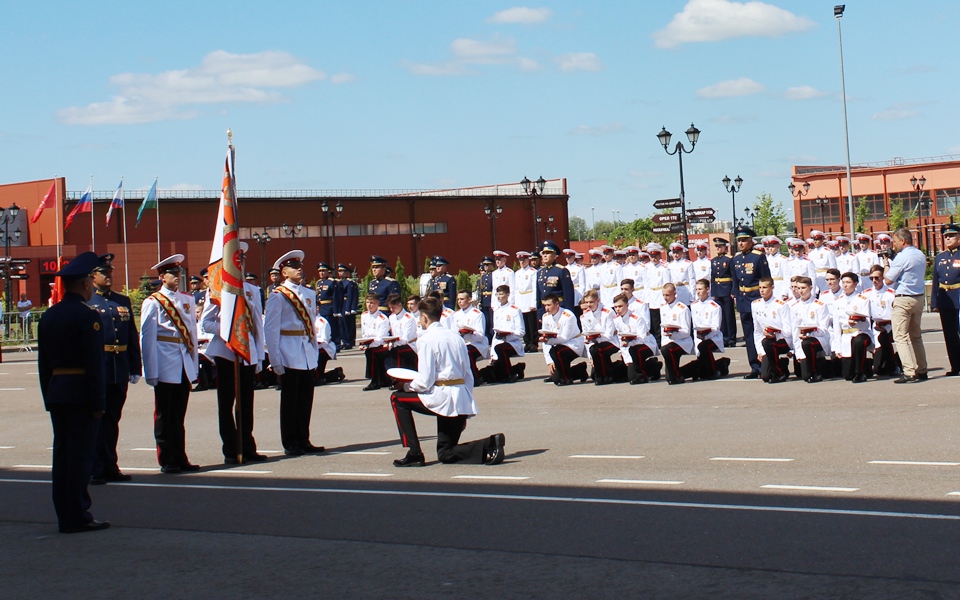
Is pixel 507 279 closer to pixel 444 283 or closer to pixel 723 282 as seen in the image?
pixel 444 283

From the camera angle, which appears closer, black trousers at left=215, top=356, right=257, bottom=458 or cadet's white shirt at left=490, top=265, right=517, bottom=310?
black trousers at left=215, top=356, right=257, bottom=458

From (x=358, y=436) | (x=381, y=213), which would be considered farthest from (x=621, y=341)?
(x=381, y=213)

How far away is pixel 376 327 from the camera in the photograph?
2000cm

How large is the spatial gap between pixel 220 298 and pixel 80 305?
3.46 meters

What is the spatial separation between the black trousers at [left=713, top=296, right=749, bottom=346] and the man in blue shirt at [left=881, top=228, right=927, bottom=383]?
7.30m

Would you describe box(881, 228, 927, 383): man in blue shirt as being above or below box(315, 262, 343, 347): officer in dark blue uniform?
below

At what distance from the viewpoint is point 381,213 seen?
3307 inches

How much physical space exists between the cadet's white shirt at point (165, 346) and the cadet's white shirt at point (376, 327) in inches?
312

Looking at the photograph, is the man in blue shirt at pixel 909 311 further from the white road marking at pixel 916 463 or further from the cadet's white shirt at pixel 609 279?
the cadet's white shirt at pixel 609 279

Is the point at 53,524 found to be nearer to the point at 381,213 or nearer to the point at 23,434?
the point at 23,434

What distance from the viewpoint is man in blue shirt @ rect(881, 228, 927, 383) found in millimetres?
15641

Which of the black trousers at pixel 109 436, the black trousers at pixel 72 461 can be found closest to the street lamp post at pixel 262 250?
the black trousers at pixel 109 436

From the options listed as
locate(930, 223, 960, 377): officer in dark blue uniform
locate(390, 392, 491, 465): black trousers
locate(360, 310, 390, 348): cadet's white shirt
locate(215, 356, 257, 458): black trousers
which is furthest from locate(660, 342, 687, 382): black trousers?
locate(215, 356, 257, 458): black trousers

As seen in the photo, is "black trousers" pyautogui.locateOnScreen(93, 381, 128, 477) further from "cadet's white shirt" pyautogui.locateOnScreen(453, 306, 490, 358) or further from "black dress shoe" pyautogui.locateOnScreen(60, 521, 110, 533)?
"cadet's white shirt" pyautogui.locateOnScreen(453, 306, 490, 358)
